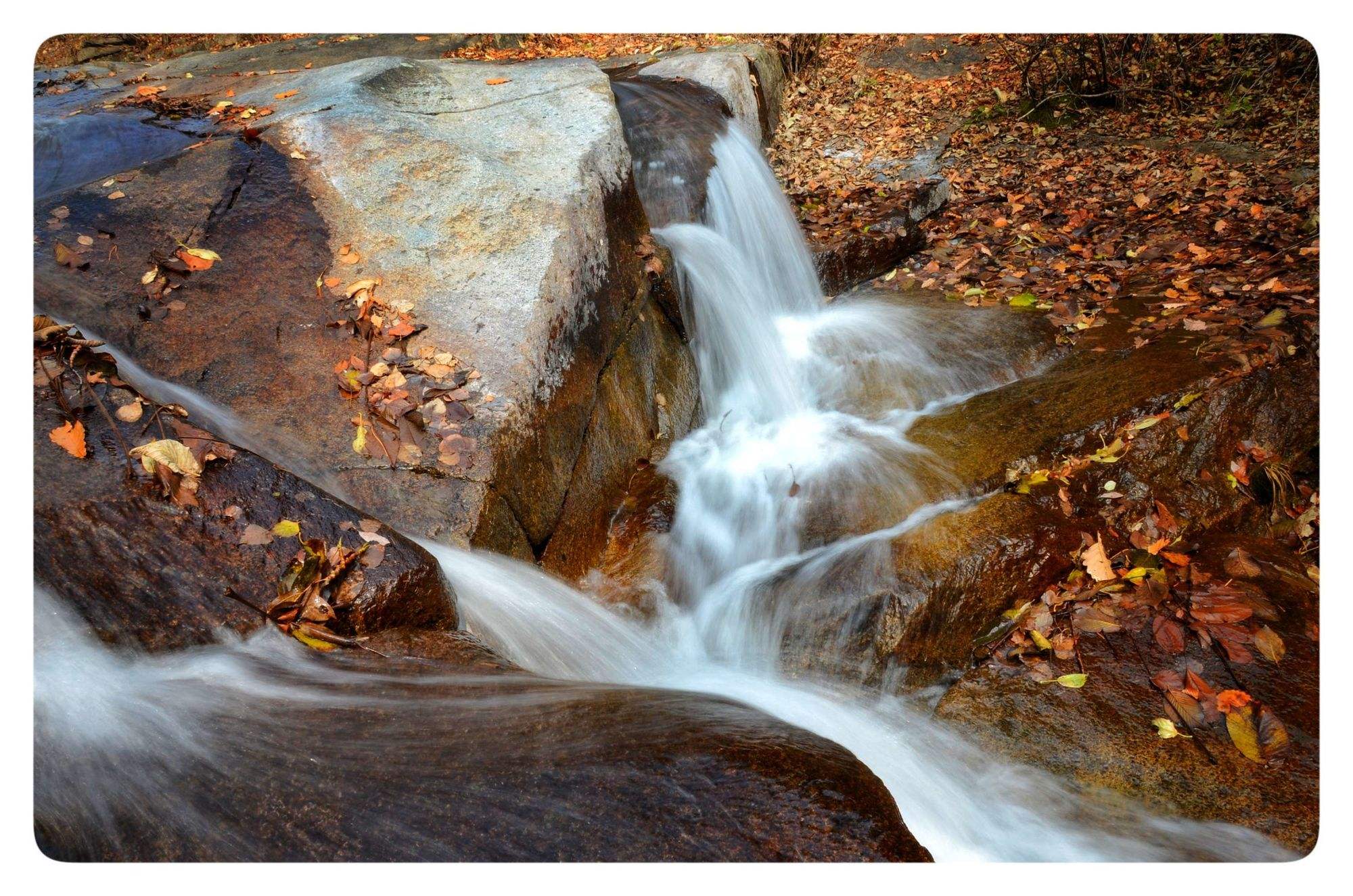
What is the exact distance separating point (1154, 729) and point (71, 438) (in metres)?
3.10

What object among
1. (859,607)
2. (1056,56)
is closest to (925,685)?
(859,607)

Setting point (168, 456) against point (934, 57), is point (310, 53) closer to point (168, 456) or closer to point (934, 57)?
point (168, 456)

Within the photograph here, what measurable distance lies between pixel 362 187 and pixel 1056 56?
5843 mm

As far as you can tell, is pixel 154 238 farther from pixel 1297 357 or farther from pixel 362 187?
pixel 1297 357

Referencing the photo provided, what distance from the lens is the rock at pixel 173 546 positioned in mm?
1896

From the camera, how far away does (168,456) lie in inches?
81.7

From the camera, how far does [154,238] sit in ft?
10.4

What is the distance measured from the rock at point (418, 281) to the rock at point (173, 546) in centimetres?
53

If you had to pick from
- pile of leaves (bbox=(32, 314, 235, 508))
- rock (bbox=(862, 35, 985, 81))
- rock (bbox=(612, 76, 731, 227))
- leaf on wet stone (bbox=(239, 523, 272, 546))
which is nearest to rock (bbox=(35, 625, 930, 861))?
leaf on wet stone (bbox=(239, 523, 272, 546))

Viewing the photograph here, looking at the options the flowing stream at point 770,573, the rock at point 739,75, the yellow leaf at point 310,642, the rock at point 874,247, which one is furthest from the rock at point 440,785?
the rock at point 739,75

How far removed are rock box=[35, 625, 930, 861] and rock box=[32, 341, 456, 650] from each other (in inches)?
6.6

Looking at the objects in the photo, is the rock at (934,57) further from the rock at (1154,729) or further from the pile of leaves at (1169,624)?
the rock at (1154,729)

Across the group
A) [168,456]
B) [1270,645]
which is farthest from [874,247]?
[168,456]

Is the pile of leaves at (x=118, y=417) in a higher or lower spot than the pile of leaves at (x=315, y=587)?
higher
